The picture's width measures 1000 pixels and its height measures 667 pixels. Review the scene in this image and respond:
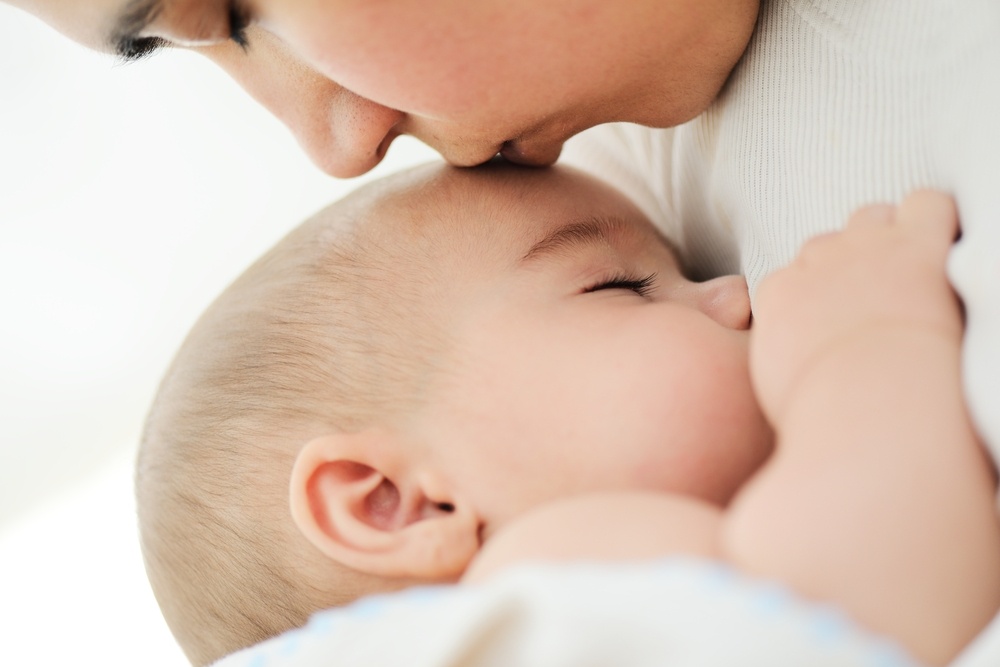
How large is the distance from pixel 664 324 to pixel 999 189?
291mm

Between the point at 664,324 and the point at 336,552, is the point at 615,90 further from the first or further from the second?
the point at 336,552

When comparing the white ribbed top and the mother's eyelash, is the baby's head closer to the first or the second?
the mother's eyelash

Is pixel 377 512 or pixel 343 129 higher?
pixel 343 129

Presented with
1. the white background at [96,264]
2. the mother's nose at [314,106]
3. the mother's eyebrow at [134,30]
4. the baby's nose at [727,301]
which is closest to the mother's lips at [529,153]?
the mother's nose at [314,106]

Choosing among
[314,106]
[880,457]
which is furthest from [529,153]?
[880,457]

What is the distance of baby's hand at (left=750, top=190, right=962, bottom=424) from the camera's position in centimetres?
70

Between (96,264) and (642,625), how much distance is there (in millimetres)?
A: 1708

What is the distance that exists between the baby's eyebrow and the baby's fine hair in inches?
4.6

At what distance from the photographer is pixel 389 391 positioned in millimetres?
881

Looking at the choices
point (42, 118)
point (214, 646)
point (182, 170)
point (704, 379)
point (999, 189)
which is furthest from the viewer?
point (182, 170)

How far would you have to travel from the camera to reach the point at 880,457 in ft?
2.02

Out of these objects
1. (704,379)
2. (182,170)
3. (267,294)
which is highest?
(182,170)

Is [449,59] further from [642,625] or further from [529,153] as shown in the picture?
[642,625]

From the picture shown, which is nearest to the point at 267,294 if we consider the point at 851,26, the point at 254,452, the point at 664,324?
the point at 254,452
